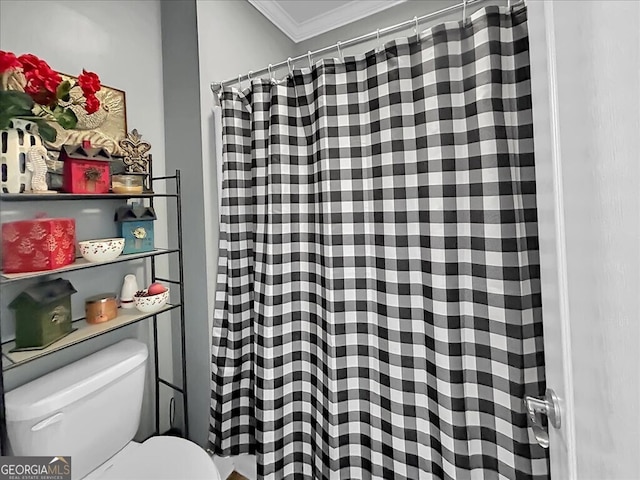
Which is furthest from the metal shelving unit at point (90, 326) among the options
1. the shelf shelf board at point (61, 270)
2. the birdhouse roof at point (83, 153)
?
the birdhouse roof at point (83, 153)

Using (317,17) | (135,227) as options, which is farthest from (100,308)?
(317,17)

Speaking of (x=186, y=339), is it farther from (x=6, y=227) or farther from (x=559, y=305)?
(x=559, y=305)

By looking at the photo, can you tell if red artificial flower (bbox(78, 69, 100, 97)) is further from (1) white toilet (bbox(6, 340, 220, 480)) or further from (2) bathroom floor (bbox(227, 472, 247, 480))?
(2) bathroom floor (bbox(227, 472, 247, 480))

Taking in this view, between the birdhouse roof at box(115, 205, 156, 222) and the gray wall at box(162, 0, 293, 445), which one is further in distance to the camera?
the gray wall at box(162, 0, 293, 445)

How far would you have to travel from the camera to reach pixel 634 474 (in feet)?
1.14

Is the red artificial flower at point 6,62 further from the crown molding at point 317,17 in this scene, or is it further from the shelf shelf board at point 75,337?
the crown molding at point 317,17

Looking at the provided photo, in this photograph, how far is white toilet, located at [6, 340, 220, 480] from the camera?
37.4 inches

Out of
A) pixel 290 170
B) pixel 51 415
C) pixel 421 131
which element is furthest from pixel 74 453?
pixel 421 131

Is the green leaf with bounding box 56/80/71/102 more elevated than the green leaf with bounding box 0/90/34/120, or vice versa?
the green leaf with bounding box 56/80/71/102

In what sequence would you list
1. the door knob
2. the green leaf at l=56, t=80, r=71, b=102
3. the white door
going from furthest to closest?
1. the green leaf at l=56, t=80, r=71, b=102
2. the door knob
3. the white door

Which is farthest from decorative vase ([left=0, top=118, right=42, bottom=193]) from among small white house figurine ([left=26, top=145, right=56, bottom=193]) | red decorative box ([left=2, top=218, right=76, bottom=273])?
red decorative box ([left=2, top=218, right=76, bottom=273])

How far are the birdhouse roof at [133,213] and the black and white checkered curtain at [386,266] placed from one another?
12.3 inches

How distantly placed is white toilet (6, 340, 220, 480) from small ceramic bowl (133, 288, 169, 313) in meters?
0.16

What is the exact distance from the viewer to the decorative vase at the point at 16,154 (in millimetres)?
901
